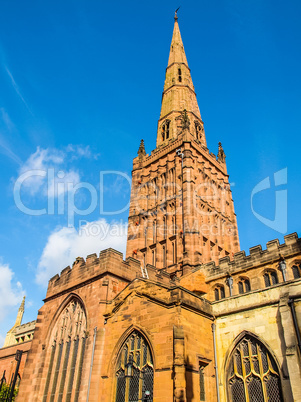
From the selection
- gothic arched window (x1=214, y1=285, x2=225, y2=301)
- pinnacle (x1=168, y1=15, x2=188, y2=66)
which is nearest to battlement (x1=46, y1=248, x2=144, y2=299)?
gothic arched window (x1=214, y1=285, x2=225, y2=301)

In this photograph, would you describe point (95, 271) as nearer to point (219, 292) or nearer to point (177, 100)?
point (219, 292)

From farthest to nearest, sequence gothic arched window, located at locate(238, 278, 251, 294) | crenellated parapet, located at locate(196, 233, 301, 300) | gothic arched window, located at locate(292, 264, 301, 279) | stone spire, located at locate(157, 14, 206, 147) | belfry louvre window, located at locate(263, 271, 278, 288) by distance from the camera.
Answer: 1. stone spire, located at locate(157, 14, 206, 147)
2. gothic arched window, located at locate(238, 278, 251, 294)
3. belfry louvre window, located at locate(263, 271, 278, 288)
4. crenellated parapet, located at locate(196, 233, 301, 300)
5. gothic arched window, located at locate(292, 264, 301, 279)

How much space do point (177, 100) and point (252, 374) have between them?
43377 millimetres

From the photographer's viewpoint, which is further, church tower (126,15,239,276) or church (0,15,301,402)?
church tower (126,15,239,276)

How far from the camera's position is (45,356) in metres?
22.8

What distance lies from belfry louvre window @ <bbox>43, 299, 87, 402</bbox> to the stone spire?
29.4 m

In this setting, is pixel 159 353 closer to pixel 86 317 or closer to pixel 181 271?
pixel 86 317

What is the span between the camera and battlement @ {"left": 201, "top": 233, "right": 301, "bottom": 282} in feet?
74.5

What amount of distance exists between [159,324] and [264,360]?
498cm

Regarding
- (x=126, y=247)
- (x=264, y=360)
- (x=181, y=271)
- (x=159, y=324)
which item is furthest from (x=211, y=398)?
(x=126, y=247)

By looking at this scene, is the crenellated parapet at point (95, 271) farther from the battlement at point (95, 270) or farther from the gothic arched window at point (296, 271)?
the gothic arched window at point (296, 271)

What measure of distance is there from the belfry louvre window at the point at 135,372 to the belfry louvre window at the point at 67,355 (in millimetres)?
3217

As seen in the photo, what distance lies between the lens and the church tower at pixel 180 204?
36.1m

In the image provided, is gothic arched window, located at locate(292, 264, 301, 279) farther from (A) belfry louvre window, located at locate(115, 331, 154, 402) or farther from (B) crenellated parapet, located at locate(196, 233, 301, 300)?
(A) belfry louvre window, located at locate(115, 331, 154, 402)
